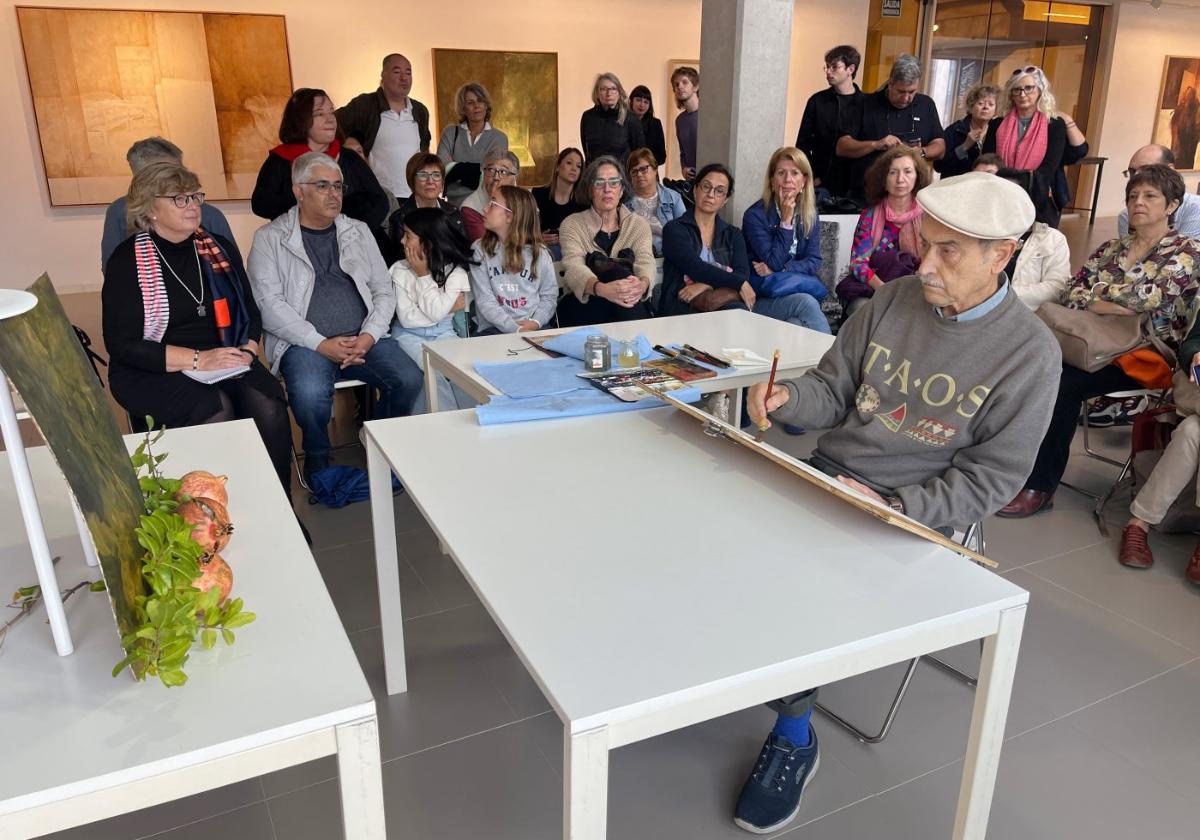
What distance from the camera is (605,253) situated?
4.37 meters

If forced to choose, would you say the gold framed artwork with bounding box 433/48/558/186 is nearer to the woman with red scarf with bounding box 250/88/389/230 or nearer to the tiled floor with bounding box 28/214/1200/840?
the woman with red scarf with bounding box 250/88/389/230

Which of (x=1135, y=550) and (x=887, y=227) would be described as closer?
(x=1135, y=550)

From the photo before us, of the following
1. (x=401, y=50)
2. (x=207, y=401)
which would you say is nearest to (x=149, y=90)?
(x=401, y=50)

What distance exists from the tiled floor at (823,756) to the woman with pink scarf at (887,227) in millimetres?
2058

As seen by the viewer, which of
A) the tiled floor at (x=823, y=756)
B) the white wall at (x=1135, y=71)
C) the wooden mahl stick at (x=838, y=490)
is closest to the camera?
the wooden mahl stick at (x=838, y=490)

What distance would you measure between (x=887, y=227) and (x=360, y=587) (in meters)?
3.04

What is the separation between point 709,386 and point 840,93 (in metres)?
3.77

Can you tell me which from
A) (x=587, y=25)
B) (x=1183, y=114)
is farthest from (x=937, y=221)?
(x=1183, y=114)

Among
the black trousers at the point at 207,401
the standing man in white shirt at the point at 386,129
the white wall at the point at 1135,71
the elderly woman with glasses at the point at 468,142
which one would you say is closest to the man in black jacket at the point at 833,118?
the elderly woman with glasses at the point at 468,142

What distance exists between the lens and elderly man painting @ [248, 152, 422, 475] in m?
3.46

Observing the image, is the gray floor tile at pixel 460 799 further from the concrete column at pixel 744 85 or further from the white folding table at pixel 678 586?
the concrete column at pixel 744 85

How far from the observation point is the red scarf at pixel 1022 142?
5.12 metres

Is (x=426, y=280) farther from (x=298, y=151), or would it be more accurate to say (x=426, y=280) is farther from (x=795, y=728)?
(x=795, y=728)

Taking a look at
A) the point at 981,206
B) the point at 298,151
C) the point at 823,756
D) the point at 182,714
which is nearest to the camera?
the point at 182,714
